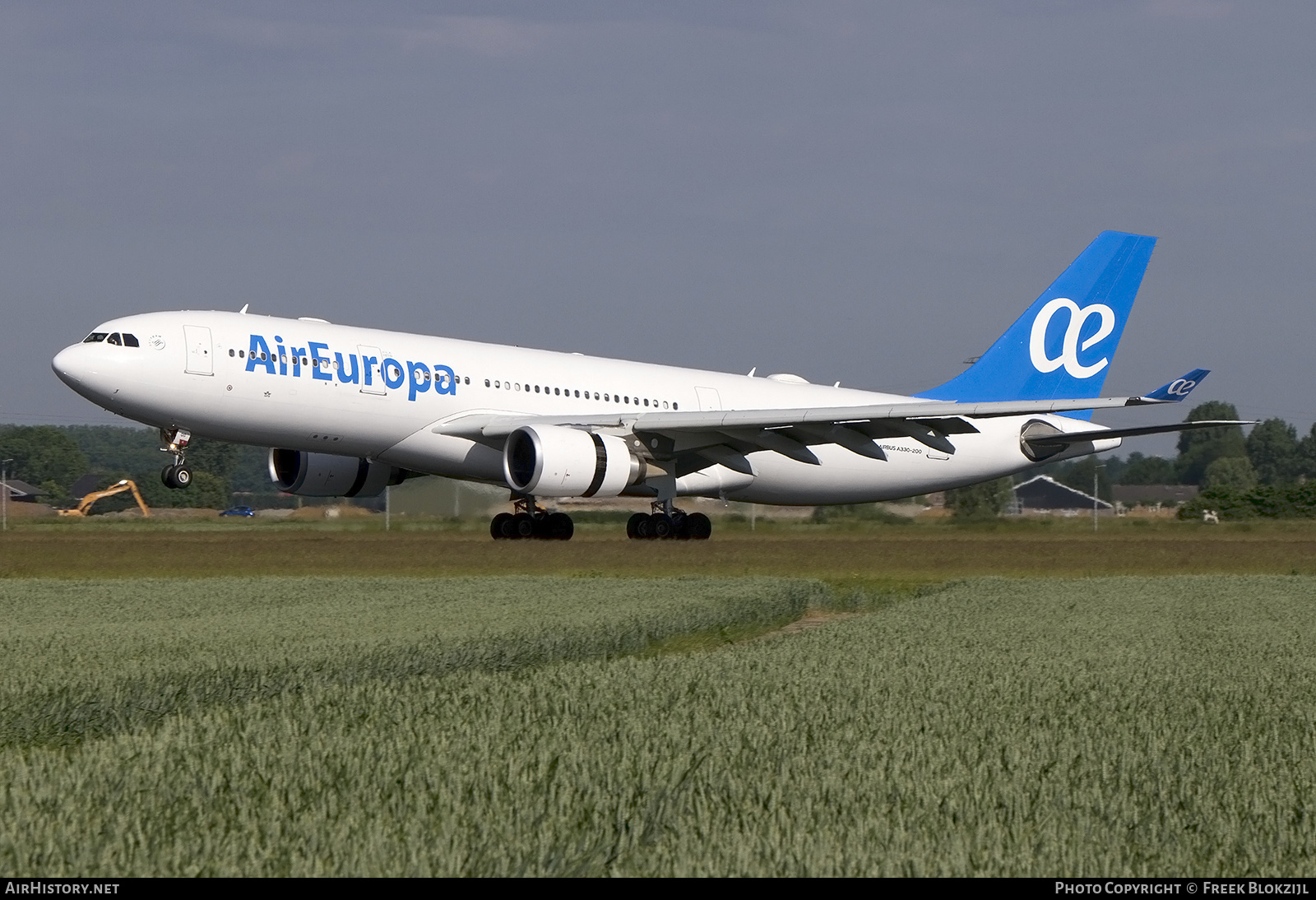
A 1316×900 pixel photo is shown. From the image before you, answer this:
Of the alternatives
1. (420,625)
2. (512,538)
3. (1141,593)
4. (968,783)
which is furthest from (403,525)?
(968,783)

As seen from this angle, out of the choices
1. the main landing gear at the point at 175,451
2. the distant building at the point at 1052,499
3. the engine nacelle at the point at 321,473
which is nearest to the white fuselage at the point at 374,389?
the main landing gear at the point at 175,451

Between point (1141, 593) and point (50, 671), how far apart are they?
1182 centimetres

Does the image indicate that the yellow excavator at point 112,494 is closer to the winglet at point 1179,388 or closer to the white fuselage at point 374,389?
the white fuselage at point 374,389

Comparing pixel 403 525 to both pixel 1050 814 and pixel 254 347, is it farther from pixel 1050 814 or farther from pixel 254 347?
pixel 1050 814

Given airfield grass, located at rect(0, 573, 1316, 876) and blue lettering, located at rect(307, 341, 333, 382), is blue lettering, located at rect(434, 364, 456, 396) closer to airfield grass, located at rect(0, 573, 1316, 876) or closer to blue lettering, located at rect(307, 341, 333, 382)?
blue lettering, located at rect(307, 341, 333, 382)

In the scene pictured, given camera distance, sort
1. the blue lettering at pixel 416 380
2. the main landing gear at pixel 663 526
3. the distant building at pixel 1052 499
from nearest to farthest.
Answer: the blue lettering at pixel 416 380
the main landing gear at pixel 663 526
the distant building at pixel 1052 499

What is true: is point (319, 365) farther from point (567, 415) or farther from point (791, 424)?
point (791, 424)

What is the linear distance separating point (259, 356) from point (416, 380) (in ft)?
8.73

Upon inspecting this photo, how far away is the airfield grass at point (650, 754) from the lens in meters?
3.90

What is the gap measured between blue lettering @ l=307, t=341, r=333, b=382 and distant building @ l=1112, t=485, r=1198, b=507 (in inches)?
2290

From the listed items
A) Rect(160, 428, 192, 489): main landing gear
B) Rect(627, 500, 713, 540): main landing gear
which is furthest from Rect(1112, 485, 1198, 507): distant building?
Rect(160, 428, 192, 489): main landing gear

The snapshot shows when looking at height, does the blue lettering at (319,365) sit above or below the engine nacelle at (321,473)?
above

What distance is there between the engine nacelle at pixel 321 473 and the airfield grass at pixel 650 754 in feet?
59.2

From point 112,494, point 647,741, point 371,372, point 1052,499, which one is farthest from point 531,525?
point 1052,499
